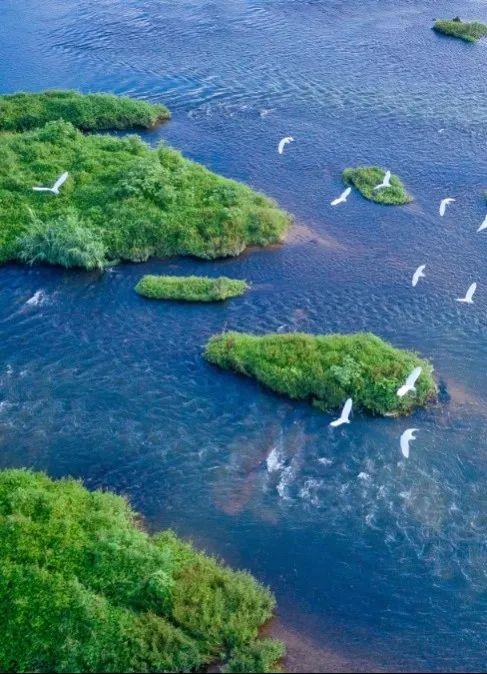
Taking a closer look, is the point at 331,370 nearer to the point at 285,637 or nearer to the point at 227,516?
the point at 227,516

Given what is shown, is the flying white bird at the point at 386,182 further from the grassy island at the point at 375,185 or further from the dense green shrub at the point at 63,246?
the dense green shrub at the point at 63,246

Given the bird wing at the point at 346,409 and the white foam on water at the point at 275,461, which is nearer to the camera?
the bird wing at the point at 346,409

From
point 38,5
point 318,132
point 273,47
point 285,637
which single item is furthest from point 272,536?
point 38,5

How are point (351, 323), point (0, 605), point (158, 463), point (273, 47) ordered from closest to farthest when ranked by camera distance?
point (0, 605), point (158, 463), point (351, 323), point (273, 47)

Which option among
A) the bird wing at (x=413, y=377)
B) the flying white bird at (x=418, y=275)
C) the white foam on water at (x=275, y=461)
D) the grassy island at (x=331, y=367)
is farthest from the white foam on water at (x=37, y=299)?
the bird wing at (x=413, y=377)

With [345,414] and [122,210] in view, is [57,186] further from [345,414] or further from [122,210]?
[345,414]

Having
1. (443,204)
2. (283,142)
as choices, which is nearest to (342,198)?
(443,204)
